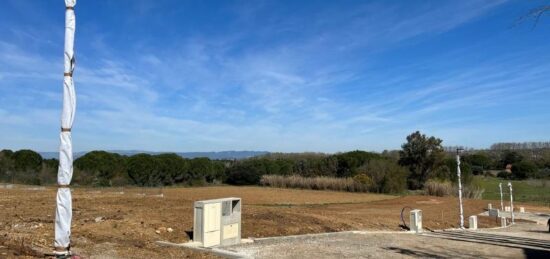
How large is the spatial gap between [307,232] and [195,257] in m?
6.60

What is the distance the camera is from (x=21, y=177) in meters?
45.4

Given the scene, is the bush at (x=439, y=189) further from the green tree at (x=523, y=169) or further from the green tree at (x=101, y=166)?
the green tree at (x=101, y=166)

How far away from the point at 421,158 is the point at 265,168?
21.8 metres

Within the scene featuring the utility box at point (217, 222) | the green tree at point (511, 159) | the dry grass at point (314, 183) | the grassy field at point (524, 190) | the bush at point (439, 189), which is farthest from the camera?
the green tree at point (511, 159)

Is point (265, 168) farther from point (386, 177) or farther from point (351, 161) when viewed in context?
point (386, 177)

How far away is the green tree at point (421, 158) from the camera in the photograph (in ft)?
202

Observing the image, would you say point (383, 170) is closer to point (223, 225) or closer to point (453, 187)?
point (453, 187)

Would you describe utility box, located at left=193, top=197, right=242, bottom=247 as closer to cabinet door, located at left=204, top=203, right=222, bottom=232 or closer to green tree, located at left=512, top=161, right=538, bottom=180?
cabinet door, located at left=204, top=203, right=222, bottom=232

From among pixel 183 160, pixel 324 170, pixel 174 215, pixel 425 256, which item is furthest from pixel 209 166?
pixel 425 256

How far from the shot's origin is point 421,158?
205ft

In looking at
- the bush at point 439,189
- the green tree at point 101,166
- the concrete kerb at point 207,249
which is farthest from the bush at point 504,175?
the concrete kerb at point 207,249

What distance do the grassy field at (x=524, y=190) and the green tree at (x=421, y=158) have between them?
518 centimetres

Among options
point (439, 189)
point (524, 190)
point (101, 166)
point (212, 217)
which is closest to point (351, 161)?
point (439, 189)

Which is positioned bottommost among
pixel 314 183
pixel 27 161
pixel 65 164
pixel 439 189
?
pixel 439 189
